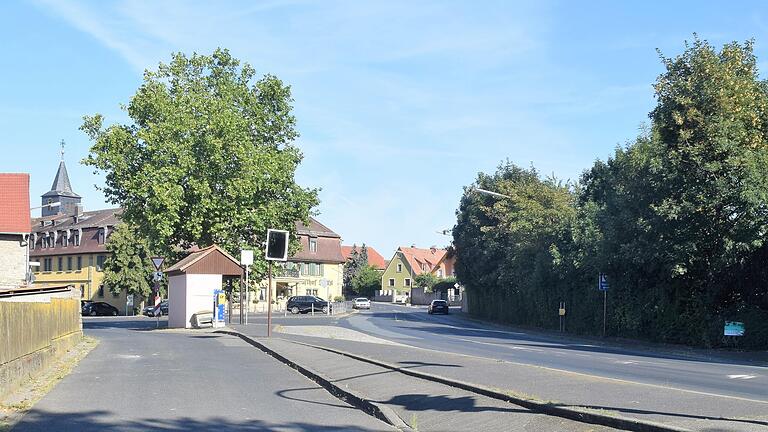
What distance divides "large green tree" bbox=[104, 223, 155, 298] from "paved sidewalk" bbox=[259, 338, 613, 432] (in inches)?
2384

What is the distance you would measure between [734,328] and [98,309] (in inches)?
2373

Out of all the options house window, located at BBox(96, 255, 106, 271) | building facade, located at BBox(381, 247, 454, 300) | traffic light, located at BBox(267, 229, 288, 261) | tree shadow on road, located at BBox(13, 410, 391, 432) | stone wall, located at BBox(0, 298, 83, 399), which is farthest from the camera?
building facade, located at BBox(381, 247, 454, 300)

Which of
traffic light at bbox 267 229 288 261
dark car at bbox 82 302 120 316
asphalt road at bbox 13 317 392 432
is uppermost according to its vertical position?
traffic light at bbox 267 229 288 261

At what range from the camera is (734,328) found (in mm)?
27609

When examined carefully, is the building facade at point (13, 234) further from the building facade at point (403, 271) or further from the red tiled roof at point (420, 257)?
the red tiled roof at point (420, 257)

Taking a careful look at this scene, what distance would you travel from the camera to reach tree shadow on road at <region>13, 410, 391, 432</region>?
33.6 feet

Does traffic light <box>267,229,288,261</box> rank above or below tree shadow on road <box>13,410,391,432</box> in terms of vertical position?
above

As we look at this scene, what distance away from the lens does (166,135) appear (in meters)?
42.6

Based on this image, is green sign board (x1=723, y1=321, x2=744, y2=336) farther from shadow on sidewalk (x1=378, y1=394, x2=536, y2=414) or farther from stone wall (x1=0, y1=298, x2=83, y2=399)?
stone wall (x1=0, y1=298, x2=83, y2=399)

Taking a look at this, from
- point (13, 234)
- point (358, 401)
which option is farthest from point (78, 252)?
point (358, 401)

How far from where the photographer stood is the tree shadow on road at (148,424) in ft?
33.6

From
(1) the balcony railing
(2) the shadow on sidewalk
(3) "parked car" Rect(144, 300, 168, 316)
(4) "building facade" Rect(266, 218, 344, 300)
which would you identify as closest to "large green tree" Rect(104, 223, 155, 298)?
(3) "parked car" Rect(144, 300, 168, 316)

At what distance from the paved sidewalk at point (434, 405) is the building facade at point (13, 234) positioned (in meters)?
42.1

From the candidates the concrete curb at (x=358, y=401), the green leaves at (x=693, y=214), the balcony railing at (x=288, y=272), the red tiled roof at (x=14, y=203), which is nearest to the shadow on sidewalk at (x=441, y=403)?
the concrete curb at (x=358, y=401)
